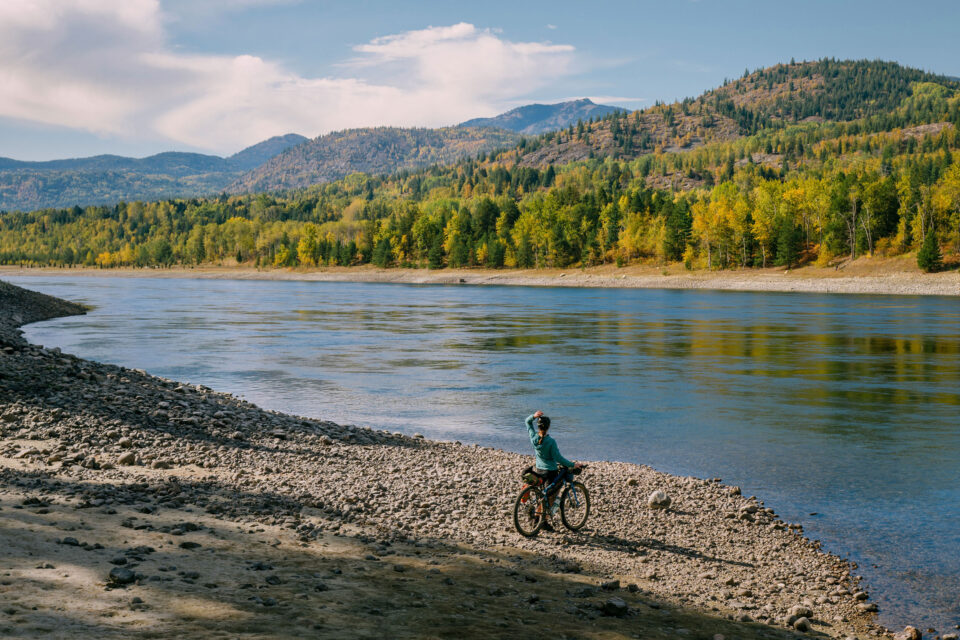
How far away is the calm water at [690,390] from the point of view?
14445 millimetres

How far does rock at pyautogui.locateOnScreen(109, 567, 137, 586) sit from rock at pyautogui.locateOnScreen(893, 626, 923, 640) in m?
9.22

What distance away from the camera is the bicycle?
12242 mm

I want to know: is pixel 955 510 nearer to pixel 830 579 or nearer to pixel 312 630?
pixel 830 579

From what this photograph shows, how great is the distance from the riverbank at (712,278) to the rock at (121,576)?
4408 inches

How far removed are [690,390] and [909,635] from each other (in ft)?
66.0

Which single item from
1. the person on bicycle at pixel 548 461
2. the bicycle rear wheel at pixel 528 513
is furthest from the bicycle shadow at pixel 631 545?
the person on bicycle at pixel 548 461

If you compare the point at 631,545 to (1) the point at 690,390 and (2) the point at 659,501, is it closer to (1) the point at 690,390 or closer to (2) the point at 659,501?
(2) the point at 659,501

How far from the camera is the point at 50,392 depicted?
19.9 meters

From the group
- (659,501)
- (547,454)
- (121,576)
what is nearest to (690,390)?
(659,501)

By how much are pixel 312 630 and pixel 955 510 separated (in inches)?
513

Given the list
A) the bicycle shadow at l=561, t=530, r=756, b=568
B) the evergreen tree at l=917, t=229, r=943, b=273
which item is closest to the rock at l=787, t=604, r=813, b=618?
the bicycle shadow at l=561, t=530, r=756, b=568

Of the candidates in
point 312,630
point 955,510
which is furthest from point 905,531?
point 312,630

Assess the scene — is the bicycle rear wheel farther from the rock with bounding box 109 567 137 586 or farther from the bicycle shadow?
the rock with bounding box 109 567 137 586

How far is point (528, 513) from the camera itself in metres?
12.4
